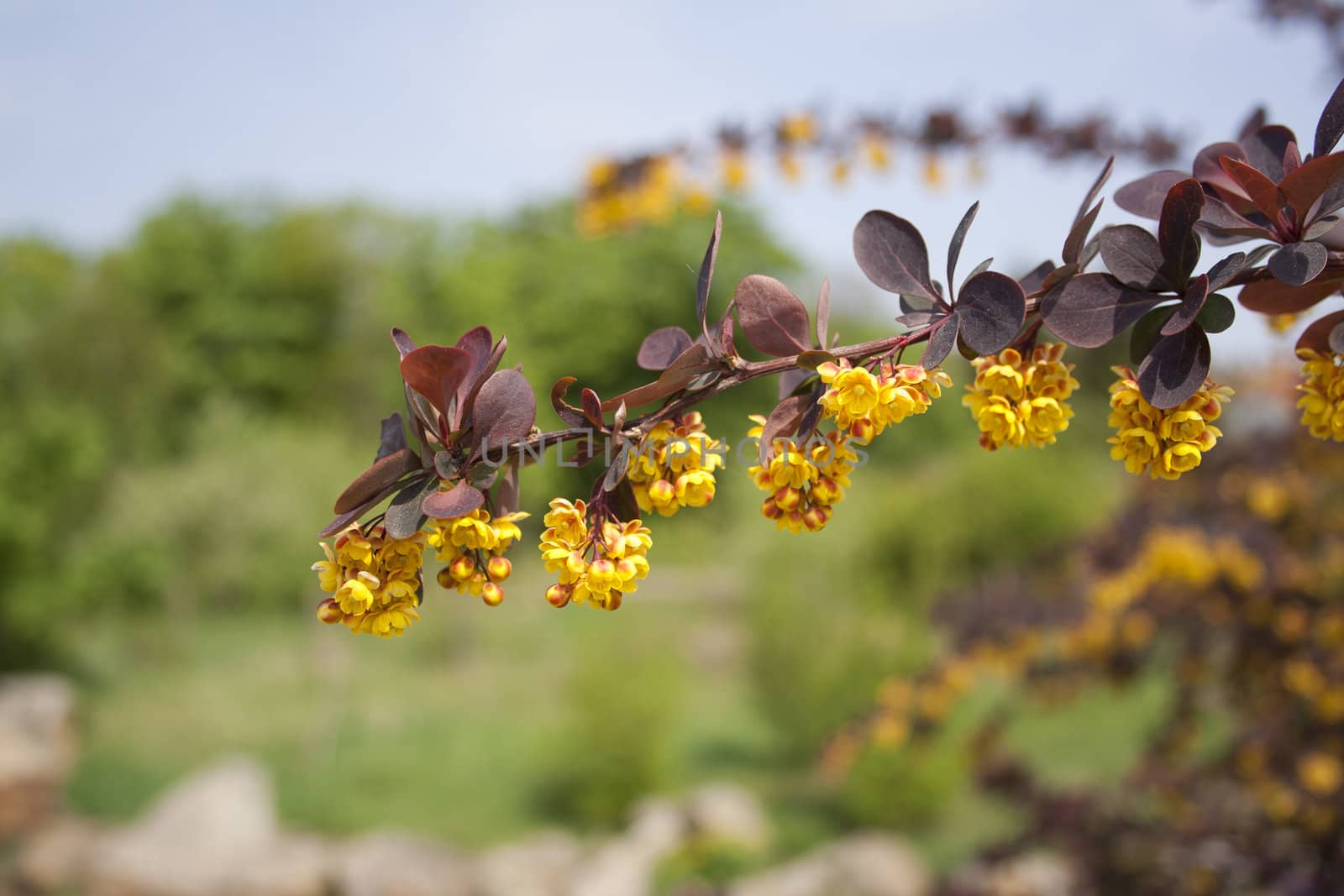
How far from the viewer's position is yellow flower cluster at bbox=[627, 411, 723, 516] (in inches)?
18.3

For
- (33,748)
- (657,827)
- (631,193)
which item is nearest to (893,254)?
(631,193)

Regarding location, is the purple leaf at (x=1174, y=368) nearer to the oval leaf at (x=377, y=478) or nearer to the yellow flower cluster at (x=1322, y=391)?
the yellow flower cluster at (x=1322, y=391)

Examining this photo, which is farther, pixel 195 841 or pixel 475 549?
pixel 195 841

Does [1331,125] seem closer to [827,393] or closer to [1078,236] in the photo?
[1078,236]

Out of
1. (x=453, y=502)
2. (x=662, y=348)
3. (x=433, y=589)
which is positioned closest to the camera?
(x=453, y=502)

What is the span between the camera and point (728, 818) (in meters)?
3.68

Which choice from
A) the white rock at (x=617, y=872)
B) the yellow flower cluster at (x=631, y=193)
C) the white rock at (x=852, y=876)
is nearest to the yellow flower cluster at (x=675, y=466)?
the yellow flower cluster at (x=631, y=193)

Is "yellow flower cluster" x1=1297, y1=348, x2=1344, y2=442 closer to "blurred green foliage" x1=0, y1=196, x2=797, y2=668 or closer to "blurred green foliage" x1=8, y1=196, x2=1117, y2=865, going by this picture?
"blurred green foliage" x1=8, y1=196, x2=1117, y2=865

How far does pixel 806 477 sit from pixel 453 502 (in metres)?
0.17

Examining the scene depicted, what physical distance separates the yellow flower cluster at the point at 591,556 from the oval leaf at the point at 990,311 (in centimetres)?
18

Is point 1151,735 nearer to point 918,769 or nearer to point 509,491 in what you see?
point 918,769

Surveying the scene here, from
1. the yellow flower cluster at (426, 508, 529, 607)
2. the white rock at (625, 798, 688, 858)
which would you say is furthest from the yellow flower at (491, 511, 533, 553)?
the white rock at (625, 798, 688, 858)

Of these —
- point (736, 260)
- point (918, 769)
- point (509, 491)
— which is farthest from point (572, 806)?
point (736, 260)

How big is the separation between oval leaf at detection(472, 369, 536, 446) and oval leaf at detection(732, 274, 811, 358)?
111mm
